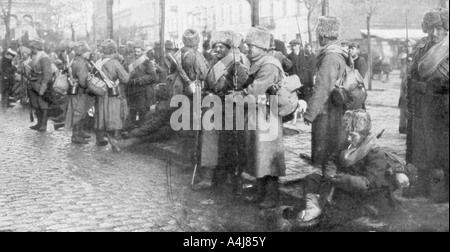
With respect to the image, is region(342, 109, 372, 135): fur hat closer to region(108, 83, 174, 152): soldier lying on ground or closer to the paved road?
the paved road

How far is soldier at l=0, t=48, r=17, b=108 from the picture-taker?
17078 mm

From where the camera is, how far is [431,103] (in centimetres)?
462

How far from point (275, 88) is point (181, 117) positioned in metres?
3.70

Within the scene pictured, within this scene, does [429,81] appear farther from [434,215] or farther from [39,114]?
[39,114]

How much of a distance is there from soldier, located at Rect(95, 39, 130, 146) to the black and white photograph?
0.02 meters

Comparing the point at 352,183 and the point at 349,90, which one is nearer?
the point at 352,183

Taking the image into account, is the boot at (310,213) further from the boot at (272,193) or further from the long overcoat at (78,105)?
the long overcoat at (78,105)

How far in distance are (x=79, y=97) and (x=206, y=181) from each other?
15.2ft

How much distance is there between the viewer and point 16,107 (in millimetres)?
17156

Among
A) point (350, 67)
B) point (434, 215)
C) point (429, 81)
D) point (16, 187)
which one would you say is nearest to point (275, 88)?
point (350, 67)

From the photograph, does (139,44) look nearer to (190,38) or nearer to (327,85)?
(190,38)

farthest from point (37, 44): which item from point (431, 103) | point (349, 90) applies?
point (431, 103)

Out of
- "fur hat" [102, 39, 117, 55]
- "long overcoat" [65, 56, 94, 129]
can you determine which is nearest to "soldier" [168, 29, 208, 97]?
"fur hat" [102, 39, 117, 55]

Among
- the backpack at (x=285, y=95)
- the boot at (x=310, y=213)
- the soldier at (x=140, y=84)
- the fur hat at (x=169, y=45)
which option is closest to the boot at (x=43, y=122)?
the soldier at (x=140, y=84)
